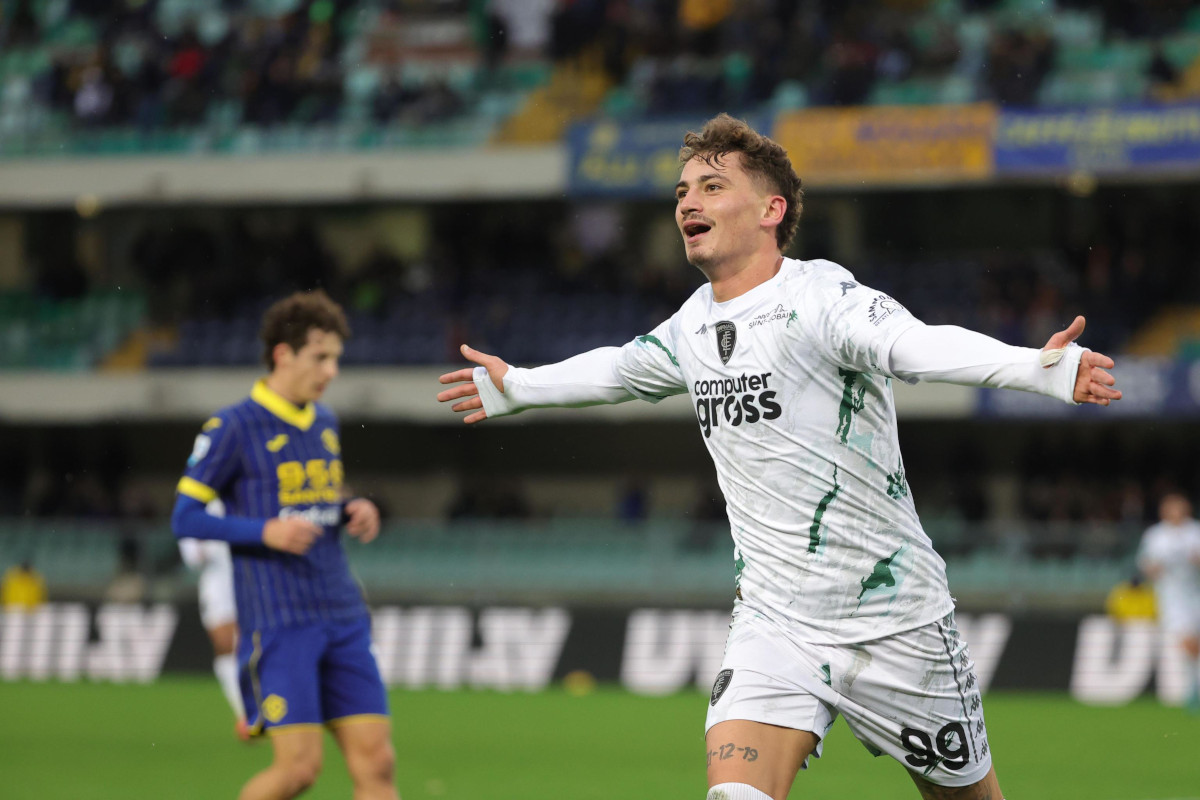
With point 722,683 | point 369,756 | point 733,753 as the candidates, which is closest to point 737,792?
point 733,753

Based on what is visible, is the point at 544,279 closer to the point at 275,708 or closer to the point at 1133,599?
the point at 1133,599

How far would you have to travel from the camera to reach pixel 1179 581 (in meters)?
14.8

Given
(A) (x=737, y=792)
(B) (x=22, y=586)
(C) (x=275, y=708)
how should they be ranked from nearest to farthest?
(A) (x=737, y=792), (C) (x=275, y=708), (B) (x=22, y=586)

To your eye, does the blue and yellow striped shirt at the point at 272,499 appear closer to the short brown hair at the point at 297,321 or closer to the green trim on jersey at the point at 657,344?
the short brown hair at the point at 297,321

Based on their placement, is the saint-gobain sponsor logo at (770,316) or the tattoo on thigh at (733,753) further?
the saint-gobain sponsor logo at (770,316)

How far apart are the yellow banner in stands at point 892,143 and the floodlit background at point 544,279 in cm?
5

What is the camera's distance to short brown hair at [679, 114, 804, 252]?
4.93 meters

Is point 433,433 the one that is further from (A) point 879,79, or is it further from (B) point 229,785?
(B) point 229,785

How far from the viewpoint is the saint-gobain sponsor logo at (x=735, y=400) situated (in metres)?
4.71

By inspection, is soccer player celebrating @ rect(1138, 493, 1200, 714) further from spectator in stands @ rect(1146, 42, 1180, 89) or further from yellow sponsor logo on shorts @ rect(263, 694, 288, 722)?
yellow sponsor logo on shorts @ rect(263, 694, 288, 722)

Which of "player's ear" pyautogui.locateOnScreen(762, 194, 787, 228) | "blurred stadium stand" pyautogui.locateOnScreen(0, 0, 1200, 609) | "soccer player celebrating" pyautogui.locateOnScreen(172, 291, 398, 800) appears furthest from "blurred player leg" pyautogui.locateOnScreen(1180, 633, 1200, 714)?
"player's ear" pyautogui.locateOnScreen(762, 194, 787, 228)

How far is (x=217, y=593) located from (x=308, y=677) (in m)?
5.74

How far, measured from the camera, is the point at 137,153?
25875 millimetres

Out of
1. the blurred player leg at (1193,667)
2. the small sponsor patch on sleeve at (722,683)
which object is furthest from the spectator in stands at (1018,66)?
the small sponsor patch on sleeve at (722,683)
